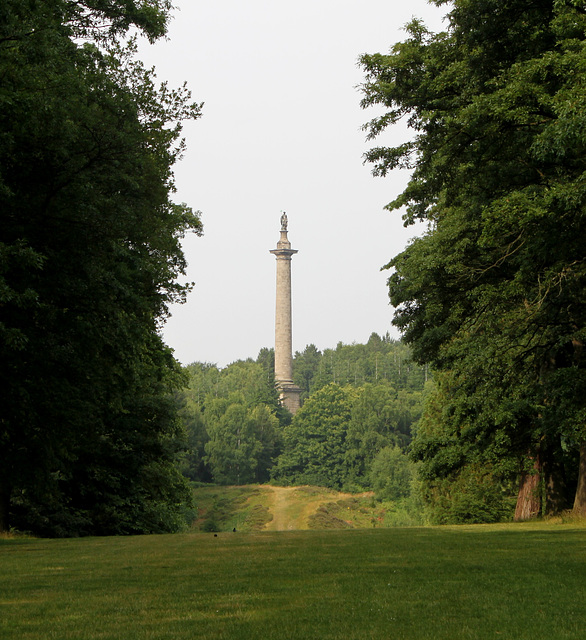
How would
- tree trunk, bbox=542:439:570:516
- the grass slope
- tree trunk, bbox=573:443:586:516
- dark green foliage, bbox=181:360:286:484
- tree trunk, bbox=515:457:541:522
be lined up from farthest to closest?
1. dark green foliage, bbox=181:360:286:484
2. the grass slope
3. tree trunk, bbox=515:457:541:522
4. tree trunk, bbox=542:439:570:516
5. tree trunk, bbox=573:443:586:516

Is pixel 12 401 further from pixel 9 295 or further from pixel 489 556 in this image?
pixel 489 556

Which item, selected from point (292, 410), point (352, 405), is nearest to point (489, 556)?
point (352, 405)

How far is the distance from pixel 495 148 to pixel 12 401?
11.6 m

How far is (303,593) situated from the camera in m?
8.51

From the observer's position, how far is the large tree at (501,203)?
13.4 meters

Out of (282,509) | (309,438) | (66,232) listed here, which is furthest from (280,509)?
(66,232)

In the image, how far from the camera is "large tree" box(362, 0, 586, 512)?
43.8 feet

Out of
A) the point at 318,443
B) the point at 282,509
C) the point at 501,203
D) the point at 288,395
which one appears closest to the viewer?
the point at 501,203

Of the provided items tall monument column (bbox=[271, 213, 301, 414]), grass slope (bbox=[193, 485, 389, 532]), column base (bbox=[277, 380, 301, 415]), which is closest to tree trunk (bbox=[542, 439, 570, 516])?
grass slope (bbox=[193, 485, 389, 532])

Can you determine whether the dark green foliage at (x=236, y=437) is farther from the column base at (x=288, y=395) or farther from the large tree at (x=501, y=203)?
the large tree at (x=501, y=203)

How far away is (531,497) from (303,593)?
2065 centimetres

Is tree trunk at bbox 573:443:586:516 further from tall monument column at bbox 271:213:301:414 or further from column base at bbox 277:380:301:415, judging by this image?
column base at bbox 277:380:301:415

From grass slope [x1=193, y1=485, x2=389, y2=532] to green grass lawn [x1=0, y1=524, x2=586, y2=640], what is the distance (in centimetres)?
6661

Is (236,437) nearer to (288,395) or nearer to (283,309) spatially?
(288,395)
